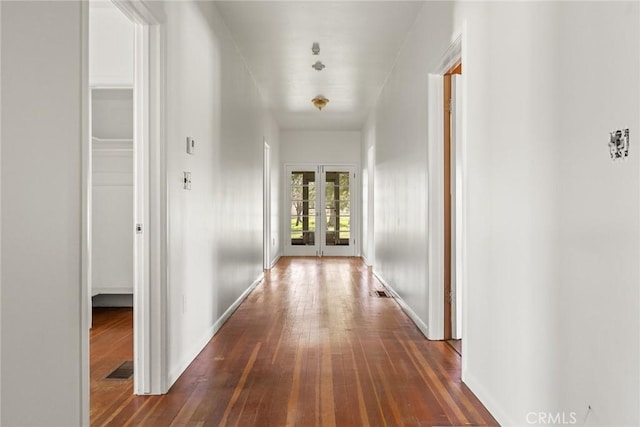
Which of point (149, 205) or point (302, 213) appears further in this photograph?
point (302, 213)

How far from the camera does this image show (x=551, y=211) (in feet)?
5.74

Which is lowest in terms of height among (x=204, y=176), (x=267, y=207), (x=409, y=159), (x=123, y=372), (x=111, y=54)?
(x=123, y=372)

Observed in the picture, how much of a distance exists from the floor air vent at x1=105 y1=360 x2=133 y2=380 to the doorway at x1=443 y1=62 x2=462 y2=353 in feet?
7.55

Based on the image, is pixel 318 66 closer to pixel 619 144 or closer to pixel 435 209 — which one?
pixel 435 209

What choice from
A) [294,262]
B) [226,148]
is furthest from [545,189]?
[294,262]

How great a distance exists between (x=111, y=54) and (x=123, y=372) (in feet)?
9.35

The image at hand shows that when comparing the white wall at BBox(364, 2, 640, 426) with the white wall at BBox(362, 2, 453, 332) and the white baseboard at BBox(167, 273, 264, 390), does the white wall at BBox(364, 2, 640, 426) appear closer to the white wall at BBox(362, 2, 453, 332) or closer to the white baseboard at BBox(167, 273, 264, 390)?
the white wall at BBox(362, 2, 453, 332)

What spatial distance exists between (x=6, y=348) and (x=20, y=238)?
1.05 ft

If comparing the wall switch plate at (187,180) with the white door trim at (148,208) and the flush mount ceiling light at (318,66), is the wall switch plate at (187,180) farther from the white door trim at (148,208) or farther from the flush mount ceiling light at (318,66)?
A: the flush mount ceiling light at (318,66)

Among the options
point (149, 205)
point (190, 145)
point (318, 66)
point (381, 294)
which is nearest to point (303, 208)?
point (381, 294)

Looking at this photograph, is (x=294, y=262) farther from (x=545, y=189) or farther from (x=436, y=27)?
(x=545, y=189)

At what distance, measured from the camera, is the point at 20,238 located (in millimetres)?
1418

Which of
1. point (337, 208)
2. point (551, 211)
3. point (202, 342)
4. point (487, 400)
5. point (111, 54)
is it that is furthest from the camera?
point (337, 208)

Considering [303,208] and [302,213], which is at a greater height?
[303,208]
